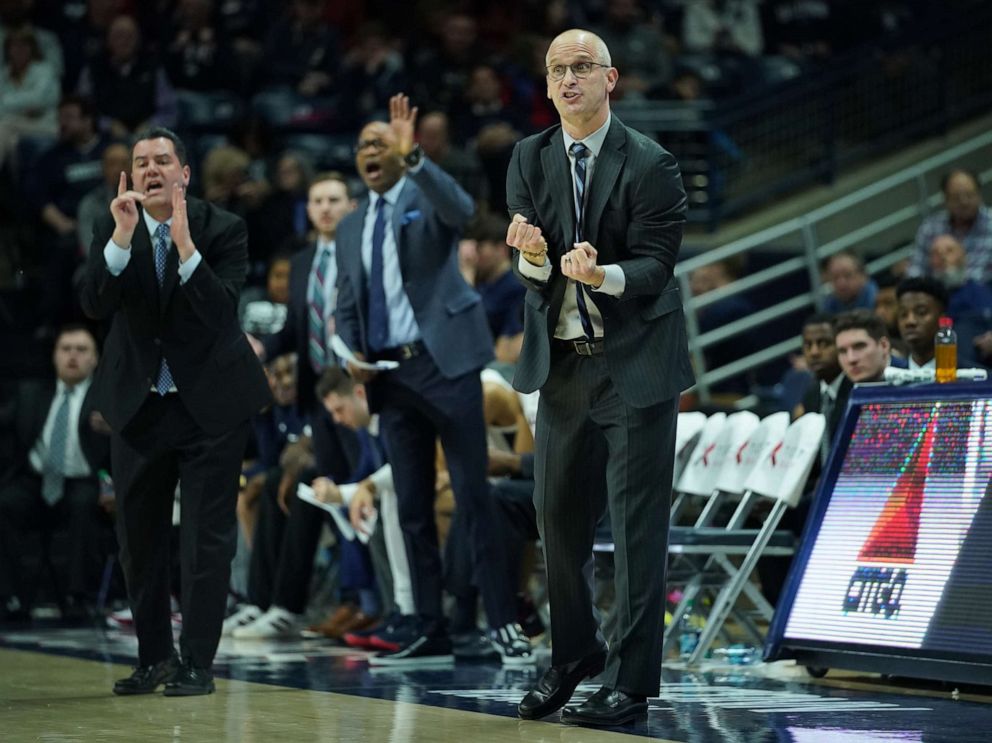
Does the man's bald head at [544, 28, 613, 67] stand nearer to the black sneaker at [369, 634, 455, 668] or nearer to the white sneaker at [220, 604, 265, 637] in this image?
the black sneaker at [369, 634, 455, 668]

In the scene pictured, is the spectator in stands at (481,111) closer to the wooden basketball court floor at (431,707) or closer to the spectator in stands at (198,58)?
the spectator in stands at (198,58)

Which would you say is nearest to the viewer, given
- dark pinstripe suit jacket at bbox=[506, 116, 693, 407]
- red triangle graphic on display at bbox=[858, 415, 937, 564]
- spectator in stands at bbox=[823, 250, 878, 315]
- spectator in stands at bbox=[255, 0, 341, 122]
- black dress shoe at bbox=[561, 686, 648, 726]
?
black dress shoe at bbox=[561, 686, 648, 726]

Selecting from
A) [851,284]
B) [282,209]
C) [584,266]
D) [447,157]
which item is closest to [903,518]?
[584,266]

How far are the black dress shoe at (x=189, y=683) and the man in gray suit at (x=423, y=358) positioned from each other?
47.8 inches

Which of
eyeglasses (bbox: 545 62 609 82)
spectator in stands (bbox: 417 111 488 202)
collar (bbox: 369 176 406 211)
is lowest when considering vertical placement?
collar (bbox: 369 176 406 211)

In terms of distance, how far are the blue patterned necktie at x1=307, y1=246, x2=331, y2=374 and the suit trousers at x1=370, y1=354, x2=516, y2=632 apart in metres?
1.39

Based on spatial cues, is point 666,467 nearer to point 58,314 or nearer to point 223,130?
point 58,314

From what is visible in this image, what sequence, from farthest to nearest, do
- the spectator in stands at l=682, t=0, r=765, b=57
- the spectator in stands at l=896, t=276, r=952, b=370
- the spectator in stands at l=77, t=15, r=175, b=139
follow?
the spectator in stands at l=682, t=0, r=765, b=57
the spectator in stands at l=77, t=15, r=175, b=139
the spectator in stands at l=896, t=276, r=952, b=370

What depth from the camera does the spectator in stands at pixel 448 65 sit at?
13773mm

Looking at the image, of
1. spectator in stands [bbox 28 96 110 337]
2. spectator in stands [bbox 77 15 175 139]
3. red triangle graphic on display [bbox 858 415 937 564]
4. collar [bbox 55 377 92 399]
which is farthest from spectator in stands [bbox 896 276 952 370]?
spectator in stands [bbox 77 15 175 139]

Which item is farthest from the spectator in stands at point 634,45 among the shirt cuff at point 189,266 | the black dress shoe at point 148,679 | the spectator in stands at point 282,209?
the black dress shoe at point 148,679

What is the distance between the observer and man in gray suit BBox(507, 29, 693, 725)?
17.6ft

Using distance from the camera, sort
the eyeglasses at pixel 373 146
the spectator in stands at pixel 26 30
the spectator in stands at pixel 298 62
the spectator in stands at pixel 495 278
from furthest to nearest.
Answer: the spectator in stands at pixel 298 62 < the spectator in stands at pixel 26 30 < the spectator in stands at pixel 495 278 < the eyeglasses at pixel 373 146

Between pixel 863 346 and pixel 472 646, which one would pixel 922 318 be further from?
pixel 472 646
